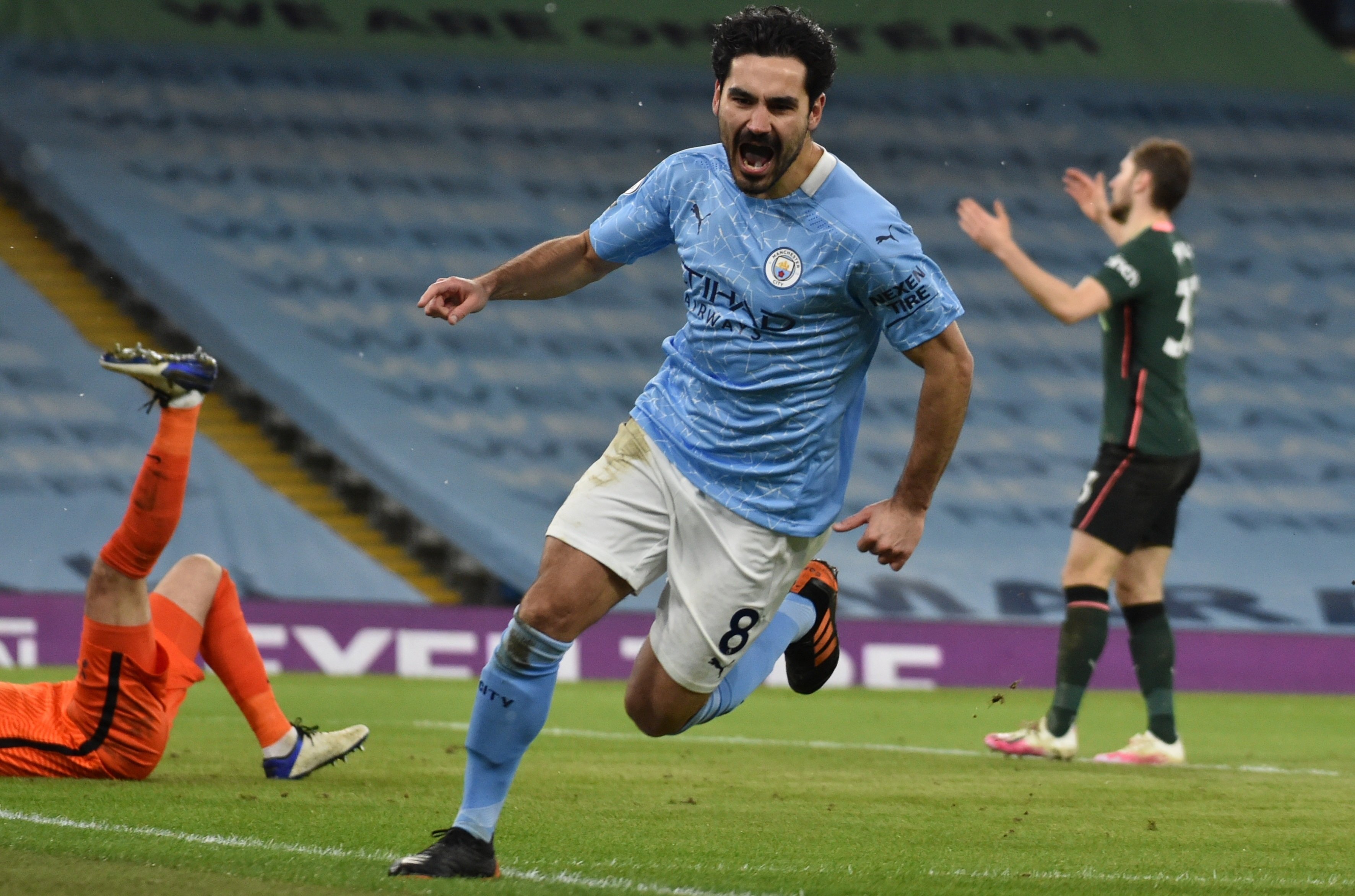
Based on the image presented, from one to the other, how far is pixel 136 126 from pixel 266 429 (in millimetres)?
2995

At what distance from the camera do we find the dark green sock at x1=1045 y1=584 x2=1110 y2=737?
23.7 feet

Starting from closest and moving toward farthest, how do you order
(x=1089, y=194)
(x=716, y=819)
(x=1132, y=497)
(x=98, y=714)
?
(x=716, y=819)
(x=98, y=714)
(x=1132, y=497)
(x=1089, y=194)

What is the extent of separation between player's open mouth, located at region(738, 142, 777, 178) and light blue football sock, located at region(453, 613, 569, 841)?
45.4 inches

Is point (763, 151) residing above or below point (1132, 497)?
above

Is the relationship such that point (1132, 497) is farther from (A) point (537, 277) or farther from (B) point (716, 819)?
(A) point (537, 277)

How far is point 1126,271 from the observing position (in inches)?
298

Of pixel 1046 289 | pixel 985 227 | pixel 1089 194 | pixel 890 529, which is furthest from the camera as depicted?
pixel 1089 194

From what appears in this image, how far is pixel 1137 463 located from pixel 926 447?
11.7 feet

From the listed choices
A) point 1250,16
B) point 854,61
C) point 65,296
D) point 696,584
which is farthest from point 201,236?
point 696,584

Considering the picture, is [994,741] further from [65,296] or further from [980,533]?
[65,296]

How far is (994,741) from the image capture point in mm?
7434

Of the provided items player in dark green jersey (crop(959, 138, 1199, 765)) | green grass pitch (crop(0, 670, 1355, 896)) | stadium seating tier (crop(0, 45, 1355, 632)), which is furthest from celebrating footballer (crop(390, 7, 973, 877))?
stadium seating tier (crop(0, 45, 1355, 632))

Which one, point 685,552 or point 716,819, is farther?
point 716,819

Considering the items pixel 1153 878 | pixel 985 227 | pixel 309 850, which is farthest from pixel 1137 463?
pixel 309 850
